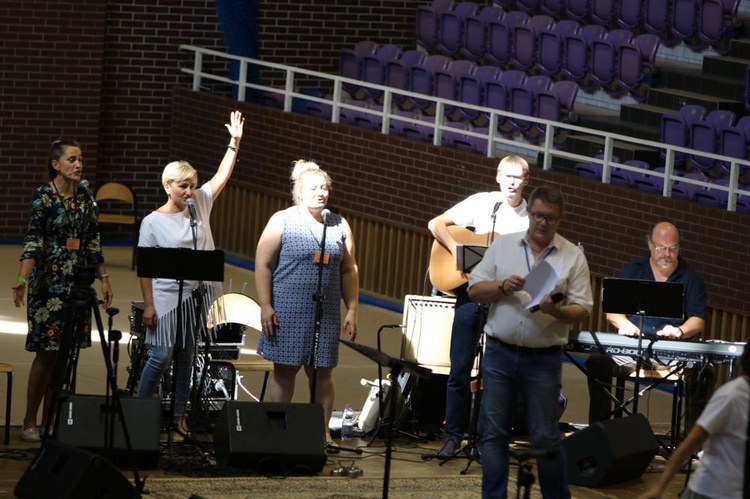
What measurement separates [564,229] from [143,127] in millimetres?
6678

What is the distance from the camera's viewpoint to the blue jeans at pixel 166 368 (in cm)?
839

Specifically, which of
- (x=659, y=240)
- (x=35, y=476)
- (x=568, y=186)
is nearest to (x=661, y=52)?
(x=568, y=186)

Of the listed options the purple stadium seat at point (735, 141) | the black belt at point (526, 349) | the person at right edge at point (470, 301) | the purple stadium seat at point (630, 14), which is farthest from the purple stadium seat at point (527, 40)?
the black belt at point (526, 349)

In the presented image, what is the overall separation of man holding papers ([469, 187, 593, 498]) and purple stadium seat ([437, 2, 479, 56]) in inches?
425

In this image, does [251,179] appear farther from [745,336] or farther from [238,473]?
[238,473]

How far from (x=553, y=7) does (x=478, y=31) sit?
0.96m

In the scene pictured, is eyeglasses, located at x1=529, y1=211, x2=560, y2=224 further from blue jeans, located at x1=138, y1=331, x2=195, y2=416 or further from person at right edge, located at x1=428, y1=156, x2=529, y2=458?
blue jeans, located at x1=138, y1=331, x2=195, y2=416

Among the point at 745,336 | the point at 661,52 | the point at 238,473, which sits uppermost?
the point at 661,52

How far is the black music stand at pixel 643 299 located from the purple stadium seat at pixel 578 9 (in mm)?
8741

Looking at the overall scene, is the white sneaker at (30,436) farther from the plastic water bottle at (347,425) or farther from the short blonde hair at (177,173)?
the plastic water bottle at (347,425)

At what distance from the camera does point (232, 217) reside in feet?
54.3

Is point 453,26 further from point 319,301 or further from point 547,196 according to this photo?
point 547,196

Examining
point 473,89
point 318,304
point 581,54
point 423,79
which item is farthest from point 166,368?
point 581,54

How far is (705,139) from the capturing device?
42.3ft
